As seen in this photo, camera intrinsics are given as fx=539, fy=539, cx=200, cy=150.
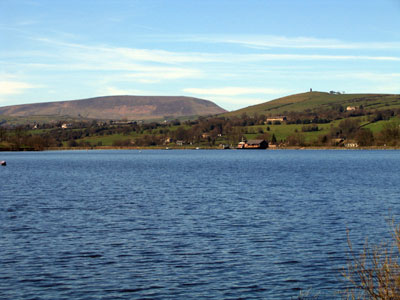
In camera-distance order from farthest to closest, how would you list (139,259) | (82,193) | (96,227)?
(82,193)
(96,227)
(139,259)

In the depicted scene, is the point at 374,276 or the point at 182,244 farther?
the point at 182,244

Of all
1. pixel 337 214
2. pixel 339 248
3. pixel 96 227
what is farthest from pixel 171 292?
pixel 337 214

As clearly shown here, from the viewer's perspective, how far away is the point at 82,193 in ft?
178

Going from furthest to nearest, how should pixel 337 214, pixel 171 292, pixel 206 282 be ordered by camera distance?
pixel 337 214 < pixel 206 282 < pixel 171 292

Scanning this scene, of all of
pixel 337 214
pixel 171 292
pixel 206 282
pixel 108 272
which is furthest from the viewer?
pixel 337 214

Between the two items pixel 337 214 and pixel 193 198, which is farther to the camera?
pixel 193 198

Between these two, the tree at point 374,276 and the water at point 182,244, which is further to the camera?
the water at point 182,244

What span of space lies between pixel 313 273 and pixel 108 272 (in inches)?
313

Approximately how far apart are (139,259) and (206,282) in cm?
447

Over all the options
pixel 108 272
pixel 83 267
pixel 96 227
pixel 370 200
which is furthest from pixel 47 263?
pixel 370 200

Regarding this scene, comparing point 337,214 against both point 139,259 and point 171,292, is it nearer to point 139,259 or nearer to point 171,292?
point 139,259

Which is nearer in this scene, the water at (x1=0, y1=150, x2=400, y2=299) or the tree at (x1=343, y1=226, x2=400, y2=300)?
the tree at (x1=343, y1=226, x2=400, y2=300)

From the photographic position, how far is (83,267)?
2180cm

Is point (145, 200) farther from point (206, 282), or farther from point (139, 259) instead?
point (206, 282)
